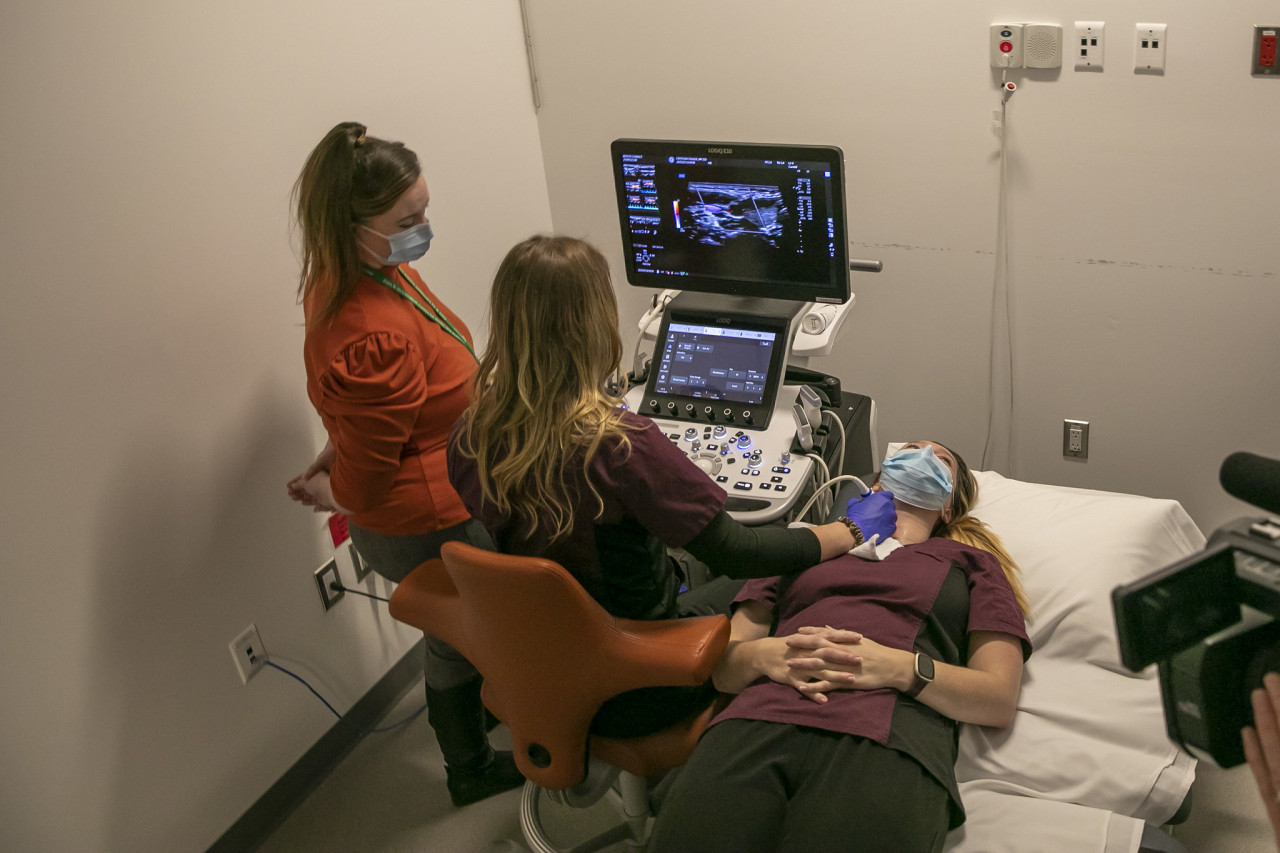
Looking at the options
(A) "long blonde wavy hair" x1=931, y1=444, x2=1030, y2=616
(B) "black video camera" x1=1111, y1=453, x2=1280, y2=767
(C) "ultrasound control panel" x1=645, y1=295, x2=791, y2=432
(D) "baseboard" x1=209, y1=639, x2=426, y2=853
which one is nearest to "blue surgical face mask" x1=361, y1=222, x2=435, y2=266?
(C) "ultrasound control panel" x1=645, y1=295, x2=791, y2=432

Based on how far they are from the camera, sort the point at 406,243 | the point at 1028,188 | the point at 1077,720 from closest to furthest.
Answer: the point at 1077,720 → the point at 406,243 → the point at 1028,188

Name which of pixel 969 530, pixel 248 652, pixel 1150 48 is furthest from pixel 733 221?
pixel 248 652

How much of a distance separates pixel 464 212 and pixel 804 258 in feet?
3.57

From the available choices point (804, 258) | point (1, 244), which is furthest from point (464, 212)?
point (1, 244)

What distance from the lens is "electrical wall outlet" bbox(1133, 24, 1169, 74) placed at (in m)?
2.46

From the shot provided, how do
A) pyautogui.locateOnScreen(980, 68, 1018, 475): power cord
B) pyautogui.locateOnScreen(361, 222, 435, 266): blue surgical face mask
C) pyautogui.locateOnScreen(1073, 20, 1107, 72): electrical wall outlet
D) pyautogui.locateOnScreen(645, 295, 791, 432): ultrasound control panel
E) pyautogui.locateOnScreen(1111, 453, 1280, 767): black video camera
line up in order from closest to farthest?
pyautogui.locateOnScreen(1111, 453, 1280, 767): black video camera → pyautogui.locateOnScreen(361, 222, 435, 266): blue surgical face mask → pyautogui.locateOnScreen(645, 295, 791, 432): ultrasound control panel → pyautogui.locateOnScreen(1073, 20, 1107, 72): electrical wall outlet → pyautogui.locateOnScreen(980, 68, 1018, 475): power cord

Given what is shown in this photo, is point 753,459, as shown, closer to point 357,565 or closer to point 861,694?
point 861,694

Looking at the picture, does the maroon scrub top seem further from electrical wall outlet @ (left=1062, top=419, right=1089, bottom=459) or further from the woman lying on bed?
electrical wall outlet @ (left=1062, top=419, right=1089, bottom=459)

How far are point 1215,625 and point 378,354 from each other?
1.37 meters

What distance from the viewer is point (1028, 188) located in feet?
9.03

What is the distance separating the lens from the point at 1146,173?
2613mm

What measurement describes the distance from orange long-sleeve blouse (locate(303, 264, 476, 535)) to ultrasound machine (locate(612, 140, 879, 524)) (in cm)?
51

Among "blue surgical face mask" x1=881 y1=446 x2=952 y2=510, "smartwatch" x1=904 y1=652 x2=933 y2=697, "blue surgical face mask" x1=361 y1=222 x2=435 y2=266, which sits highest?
"blue surgical face mask" x1=361 y1=222 x2=435 y2=266

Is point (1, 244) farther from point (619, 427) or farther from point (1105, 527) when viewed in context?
point (1105, 527)
